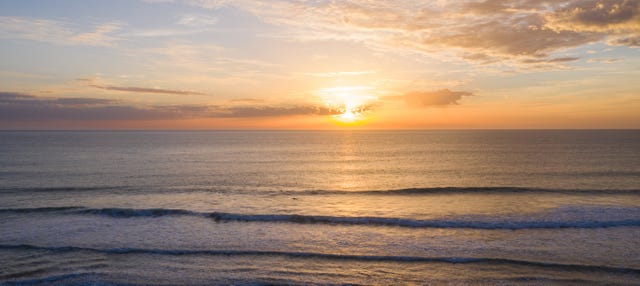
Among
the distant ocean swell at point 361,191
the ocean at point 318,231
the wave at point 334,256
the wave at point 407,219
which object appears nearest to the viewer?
the ocean at point 318,231

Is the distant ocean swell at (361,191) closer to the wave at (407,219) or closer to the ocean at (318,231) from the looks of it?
the ocean at (318,231)

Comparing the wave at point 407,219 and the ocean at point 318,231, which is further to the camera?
the wave at point 407,219

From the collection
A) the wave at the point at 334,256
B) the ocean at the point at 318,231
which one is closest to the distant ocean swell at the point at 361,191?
the ocean at the point at 318,231

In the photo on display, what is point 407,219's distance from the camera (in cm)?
2380

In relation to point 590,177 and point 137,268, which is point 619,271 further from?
point 590,177

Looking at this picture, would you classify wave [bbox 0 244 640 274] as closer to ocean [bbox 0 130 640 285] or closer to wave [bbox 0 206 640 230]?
ocean [bbox 0 130 640 285]

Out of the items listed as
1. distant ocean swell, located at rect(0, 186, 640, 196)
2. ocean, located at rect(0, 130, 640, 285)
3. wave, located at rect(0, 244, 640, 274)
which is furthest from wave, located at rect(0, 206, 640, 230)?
distant ocean swell, located at rect(0, 186, 640, 196)

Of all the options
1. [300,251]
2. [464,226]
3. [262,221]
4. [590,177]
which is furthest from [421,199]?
[590,177]

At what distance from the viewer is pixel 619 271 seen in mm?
14711

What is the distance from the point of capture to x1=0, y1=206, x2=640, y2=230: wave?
876 inches

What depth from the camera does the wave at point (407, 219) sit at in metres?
22.2

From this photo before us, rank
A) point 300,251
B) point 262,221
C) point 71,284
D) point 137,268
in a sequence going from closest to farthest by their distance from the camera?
point 71,284 → point 137,268 → point 300,251 → point 262,221

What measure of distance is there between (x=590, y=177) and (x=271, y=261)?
128 feet

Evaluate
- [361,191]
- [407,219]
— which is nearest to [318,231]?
[407,219]
